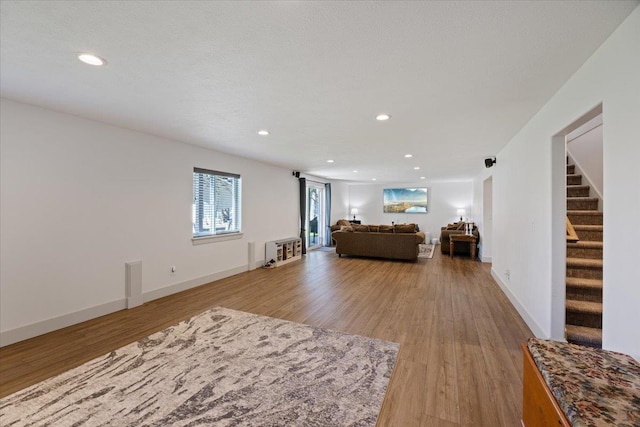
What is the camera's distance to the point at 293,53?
1.77m

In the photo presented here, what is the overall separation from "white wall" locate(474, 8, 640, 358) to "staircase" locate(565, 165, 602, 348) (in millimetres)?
286

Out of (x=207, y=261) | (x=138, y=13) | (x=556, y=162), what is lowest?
(x=207, y=261)

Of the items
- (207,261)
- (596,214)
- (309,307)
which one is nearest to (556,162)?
(596,214)

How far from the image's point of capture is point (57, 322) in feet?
9.63

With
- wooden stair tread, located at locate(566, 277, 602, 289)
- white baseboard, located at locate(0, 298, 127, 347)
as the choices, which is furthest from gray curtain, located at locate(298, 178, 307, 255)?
wooden stair tread, located at locate(566, 277, 602, 289)

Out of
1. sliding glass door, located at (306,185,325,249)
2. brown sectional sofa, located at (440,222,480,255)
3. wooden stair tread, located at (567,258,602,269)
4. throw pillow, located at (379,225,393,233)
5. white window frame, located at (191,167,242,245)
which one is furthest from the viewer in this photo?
sliding glass door, located at (306,185,325,249)

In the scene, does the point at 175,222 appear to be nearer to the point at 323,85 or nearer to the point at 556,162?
the point at 323,85

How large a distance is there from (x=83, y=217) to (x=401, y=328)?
12.8 ft

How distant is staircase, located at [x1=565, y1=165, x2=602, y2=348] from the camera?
8.25ft

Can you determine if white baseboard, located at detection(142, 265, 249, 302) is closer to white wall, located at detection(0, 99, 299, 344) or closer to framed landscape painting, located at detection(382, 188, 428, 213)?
white wall, located at detection(0, 99, 299, 344)

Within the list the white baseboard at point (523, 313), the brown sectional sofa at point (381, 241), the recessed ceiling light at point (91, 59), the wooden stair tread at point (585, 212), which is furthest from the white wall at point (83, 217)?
the wooden stair tread at point (585, 212)

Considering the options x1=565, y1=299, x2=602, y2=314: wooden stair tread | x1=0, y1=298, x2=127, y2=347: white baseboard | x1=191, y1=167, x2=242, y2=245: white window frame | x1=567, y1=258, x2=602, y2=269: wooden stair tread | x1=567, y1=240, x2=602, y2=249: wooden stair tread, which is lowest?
x1=0, y1=298, x2=127, y2=347: white baseboard

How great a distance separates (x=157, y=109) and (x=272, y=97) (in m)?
1.30

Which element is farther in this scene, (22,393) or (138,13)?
(22,393)
